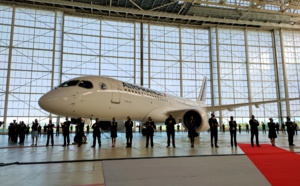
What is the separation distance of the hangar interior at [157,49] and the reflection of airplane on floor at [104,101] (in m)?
14.6

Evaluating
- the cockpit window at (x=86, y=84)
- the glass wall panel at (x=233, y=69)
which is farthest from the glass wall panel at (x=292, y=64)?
the cockpit window at (x=86, y=84)

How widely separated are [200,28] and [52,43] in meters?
20.3

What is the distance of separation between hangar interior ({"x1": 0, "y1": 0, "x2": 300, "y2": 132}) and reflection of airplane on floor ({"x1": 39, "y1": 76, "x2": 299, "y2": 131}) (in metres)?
14.6

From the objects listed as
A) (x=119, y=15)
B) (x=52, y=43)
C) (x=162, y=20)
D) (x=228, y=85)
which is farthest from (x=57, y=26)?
(x=228, y=85)

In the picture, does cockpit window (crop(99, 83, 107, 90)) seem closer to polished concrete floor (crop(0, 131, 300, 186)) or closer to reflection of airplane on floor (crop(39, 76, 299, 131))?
reflection of airplane on floor (crop(39, 76, 299, 131))

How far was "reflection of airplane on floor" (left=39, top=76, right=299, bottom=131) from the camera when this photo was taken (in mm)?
8781

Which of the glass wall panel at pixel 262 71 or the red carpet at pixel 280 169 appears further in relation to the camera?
the glass wall panel at pixel 262 71

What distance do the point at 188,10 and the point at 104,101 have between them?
21.8 m

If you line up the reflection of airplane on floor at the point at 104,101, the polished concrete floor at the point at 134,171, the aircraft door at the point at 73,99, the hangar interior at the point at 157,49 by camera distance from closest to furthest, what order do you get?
the polished concrete floor at the point at 134,171, the reflection of airplane on floor at the point at 104,101, the aircraft door at the point at 73,99, the hangar interior at the point at 157,49

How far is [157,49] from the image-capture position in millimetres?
30812

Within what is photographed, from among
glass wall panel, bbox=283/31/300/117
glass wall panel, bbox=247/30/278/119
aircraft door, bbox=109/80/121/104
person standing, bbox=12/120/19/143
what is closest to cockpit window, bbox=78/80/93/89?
aircraft door, bbox=109/80/121/104

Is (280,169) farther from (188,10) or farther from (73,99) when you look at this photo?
(188,10)

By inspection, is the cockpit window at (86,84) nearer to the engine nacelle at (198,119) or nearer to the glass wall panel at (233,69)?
the engine nacelle at (198,119)

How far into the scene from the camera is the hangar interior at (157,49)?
84.1 feet
